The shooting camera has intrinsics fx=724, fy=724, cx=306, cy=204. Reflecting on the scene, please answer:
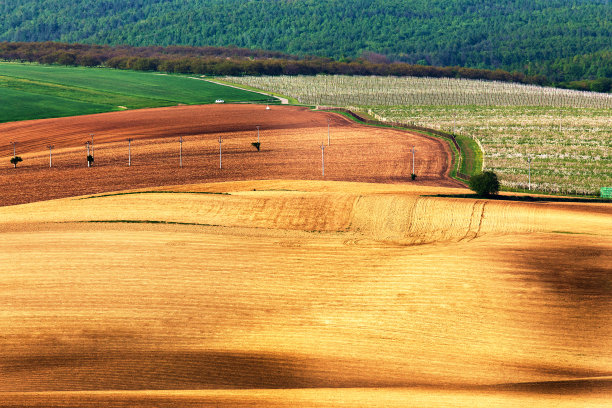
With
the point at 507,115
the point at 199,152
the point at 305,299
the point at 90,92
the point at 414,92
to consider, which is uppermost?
the point at 414,92

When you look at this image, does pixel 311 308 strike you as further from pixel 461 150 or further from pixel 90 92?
pixel 90 92

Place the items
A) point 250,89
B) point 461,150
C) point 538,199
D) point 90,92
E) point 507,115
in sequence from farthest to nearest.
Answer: point 250,89 → point 90,92 → point 507,115 → point 461,150 → point 538,199

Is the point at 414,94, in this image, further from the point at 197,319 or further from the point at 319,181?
the point at 197,319

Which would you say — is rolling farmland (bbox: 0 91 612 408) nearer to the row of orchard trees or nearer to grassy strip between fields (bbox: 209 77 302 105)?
grassy strip between fields (bbox: 209 77 302 105)

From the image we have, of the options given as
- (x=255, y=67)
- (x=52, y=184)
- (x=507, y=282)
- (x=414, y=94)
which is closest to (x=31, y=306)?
(x=507, y=282)

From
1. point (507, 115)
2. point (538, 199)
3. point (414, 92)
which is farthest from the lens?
point (414, 92)

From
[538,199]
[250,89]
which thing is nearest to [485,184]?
[538,199]

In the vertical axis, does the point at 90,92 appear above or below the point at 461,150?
above
